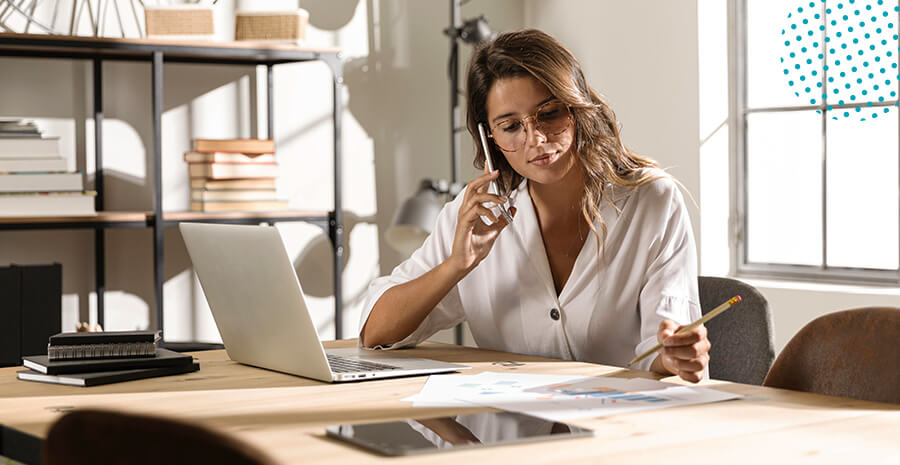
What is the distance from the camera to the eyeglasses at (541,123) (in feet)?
6.34

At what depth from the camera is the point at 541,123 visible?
194 centimetres

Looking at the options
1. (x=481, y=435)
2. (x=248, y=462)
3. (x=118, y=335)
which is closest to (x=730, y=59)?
(x=118, y=335)

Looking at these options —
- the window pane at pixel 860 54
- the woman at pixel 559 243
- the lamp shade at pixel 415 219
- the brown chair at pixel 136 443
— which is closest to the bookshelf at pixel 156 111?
the lamp shade at pixel 415 219

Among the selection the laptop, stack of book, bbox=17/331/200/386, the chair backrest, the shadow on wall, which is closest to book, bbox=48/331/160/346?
stack of book, bbox=17/331/200/386

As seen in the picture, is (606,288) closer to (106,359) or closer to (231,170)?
(106,359)

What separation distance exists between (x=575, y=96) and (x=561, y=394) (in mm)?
740

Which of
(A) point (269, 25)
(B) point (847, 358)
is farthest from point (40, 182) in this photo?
(B) point (847, 358)

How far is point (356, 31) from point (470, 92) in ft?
6.01

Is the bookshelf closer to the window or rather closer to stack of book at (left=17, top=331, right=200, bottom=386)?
stack of book at (left=17, top=331, right=200, bottom=386)

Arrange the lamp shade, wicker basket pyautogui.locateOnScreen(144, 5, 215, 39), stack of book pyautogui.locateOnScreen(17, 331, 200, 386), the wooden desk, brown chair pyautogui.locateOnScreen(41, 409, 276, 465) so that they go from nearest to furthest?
1. brown chair pyautogui.locateOnScreen(41, 409, 276, 465)
2. the wooden desk
3. stack of book pyautogui.locateOnScreen(17, 331, 200, 386)
4. wicker basket pyautogui.locateOnScreen(144, 5, 215, 39)
5. the lamp shade

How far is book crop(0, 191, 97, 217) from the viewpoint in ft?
9.39

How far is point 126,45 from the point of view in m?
3.00

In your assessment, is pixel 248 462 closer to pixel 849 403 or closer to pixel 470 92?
pixel 849 403

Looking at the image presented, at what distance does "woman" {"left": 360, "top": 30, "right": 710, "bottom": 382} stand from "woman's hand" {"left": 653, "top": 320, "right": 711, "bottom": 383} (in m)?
0.34
